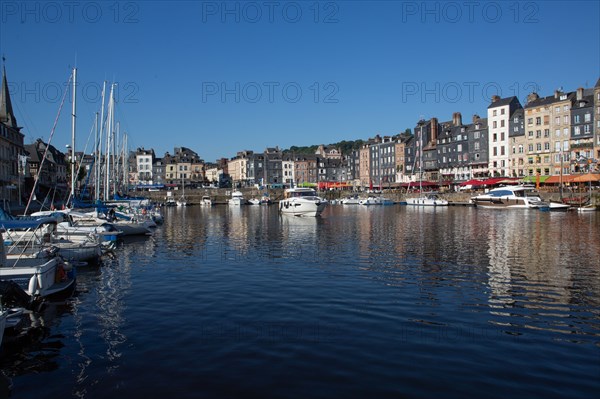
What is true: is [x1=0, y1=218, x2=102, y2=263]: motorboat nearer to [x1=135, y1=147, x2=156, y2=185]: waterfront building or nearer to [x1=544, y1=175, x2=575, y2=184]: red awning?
[x1=544, y1=175, x2=575, y2=184]: red awning

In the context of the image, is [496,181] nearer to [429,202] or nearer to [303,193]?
[429,202]

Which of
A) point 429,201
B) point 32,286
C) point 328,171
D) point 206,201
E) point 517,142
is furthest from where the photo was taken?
point 328,171

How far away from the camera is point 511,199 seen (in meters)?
88.2

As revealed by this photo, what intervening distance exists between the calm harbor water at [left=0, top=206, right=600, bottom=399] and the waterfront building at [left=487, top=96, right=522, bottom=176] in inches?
3714

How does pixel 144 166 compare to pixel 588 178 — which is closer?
pixel 588 178

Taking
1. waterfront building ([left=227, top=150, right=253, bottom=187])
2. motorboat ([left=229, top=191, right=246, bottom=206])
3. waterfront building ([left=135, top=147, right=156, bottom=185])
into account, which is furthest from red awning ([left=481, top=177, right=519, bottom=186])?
waterfront building ([left=135, top=147, right=156, bottom=185])

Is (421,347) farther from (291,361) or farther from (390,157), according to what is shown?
(390,157)

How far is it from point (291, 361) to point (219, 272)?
13102mm

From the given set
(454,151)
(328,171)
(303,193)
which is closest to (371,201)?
(454,151)

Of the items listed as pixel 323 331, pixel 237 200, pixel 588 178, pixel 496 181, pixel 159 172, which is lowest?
pixel 323 331

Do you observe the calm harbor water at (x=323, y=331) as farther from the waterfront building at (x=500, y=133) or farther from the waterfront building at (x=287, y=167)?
the waterfront building at (x=287, y=167)

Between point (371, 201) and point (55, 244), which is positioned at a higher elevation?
point (55, 244)

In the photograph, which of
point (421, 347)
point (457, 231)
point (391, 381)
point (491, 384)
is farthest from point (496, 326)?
point (457, 231)

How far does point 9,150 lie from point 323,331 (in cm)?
8137
